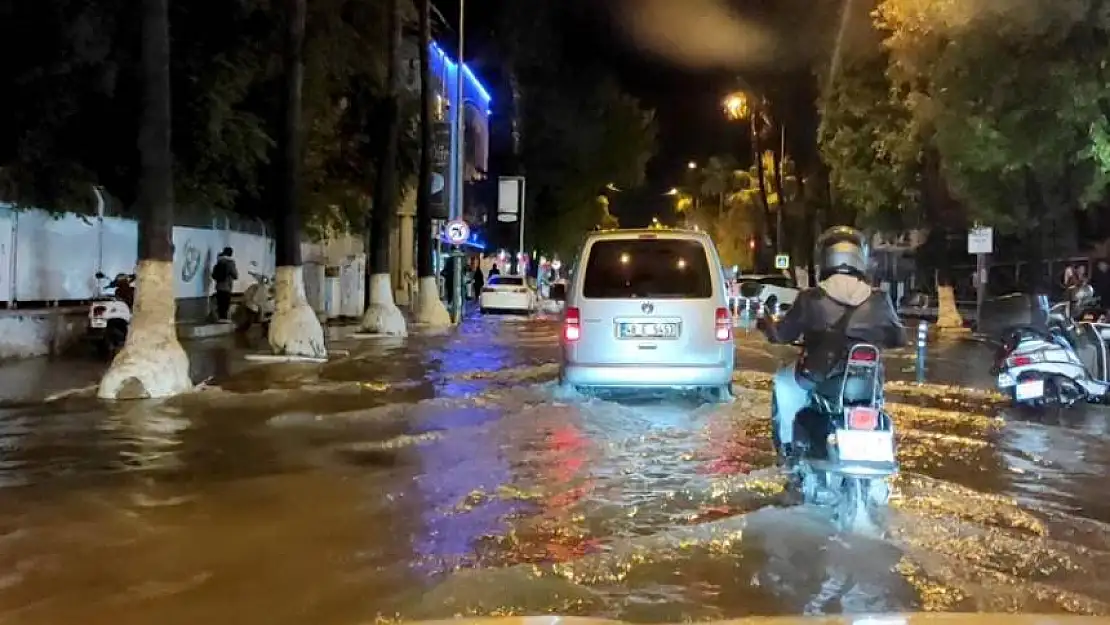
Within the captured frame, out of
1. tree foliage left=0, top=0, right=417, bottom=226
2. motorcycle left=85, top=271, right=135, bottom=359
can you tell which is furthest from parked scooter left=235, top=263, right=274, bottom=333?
motorcycle left=85, top=271, right=135, bottom=359

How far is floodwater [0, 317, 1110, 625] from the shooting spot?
18.8 ft

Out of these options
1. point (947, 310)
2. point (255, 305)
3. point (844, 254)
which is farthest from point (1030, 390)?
point (947, 310)

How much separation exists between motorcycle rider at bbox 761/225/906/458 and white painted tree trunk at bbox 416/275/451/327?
23.1 meters

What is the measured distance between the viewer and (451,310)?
35656 millimetres

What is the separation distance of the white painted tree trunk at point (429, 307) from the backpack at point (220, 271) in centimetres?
707

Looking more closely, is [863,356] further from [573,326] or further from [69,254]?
[69,254]

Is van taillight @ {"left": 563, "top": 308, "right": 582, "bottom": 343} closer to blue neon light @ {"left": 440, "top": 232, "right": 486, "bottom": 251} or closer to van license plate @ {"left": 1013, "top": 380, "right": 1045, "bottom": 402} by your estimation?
van license plate @ {"left": 1013, "top": 380, "right": 1045, "bottom": 402}

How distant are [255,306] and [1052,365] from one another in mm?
17720

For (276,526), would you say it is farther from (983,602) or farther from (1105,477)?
(1105,477)

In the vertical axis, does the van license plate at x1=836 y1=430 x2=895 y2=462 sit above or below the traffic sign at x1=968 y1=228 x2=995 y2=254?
below

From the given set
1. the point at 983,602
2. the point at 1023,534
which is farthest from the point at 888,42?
the point at 983,602

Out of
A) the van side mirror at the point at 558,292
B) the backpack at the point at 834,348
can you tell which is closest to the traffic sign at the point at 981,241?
the van side mirror at the point at 558,292

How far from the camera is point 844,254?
7531 millimetres

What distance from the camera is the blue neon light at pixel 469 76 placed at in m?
49.8
